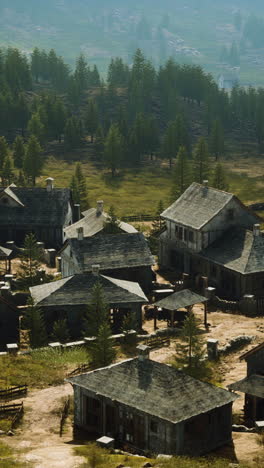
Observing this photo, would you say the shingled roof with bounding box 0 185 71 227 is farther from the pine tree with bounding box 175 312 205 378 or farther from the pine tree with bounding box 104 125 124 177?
the pine tree with bounding box 104 125 124 177

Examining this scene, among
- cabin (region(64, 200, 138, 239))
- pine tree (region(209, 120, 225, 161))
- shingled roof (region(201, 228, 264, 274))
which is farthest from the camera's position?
pine tree (region(209, 120, 225, 161))

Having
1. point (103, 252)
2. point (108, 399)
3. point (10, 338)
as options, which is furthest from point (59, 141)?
point (108, 399)

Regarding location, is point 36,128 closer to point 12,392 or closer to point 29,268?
point 29,268

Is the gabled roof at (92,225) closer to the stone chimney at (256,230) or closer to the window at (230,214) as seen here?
the window at (230,214)

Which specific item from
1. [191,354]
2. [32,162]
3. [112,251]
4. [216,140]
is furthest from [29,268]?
[216,140]

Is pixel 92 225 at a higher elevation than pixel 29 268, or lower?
higher

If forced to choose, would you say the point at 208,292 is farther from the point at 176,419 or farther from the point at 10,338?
the point at 176,419

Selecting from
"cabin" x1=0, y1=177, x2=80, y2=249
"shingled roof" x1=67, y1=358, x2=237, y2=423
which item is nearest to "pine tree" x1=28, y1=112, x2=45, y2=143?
"cabin" x1=0, y1=177, x2=80, y2=249
